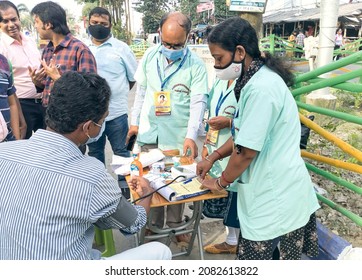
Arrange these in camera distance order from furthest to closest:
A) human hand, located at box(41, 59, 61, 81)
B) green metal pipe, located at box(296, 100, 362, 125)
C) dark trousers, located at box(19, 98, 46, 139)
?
dark trousers, located at box(19, 98, 46, 139) → human hand, located at box(41, 59, 61, 81) → green metal pipe, located at box(296, 100, 362, 125)

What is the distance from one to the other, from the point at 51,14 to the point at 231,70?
1661 mm

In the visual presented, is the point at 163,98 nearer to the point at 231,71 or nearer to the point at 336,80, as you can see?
the point at 231,71

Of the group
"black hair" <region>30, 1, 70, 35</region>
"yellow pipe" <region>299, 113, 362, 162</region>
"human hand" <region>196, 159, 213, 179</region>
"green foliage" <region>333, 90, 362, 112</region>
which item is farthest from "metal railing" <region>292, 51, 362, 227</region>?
"green foliage" <region>333, 90, 362, 112</region>

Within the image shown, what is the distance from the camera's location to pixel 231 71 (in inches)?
64.7

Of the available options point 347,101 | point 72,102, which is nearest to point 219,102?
point 72,102

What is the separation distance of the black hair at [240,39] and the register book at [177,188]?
0.77 meters

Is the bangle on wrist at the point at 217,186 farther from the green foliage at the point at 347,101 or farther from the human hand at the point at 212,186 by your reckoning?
the green foliage at the point at 347,101

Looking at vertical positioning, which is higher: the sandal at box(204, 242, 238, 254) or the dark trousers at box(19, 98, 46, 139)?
the dark trousers at box(19, 98, 46, 139)

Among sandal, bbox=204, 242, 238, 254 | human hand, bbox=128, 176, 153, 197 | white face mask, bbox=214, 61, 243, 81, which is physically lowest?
sandal, bbox=204, 242, 238, 254

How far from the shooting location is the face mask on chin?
1.59 metres

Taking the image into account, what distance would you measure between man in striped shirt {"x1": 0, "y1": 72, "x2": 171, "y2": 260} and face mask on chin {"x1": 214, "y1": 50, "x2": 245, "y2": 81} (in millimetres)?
620

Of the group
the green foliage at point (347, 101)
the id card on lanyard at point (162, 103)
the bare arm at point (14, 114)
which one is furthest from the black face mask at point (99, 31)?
the green foliage at point (347, 101)

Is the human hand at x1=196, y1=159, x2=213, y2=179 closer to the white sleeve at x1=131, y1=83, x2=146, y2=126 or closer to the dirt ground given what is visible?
the white sleeve at x1=131, y1=83, x2=146, y2=126

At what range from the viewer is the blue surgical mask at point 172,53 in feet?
7.56
